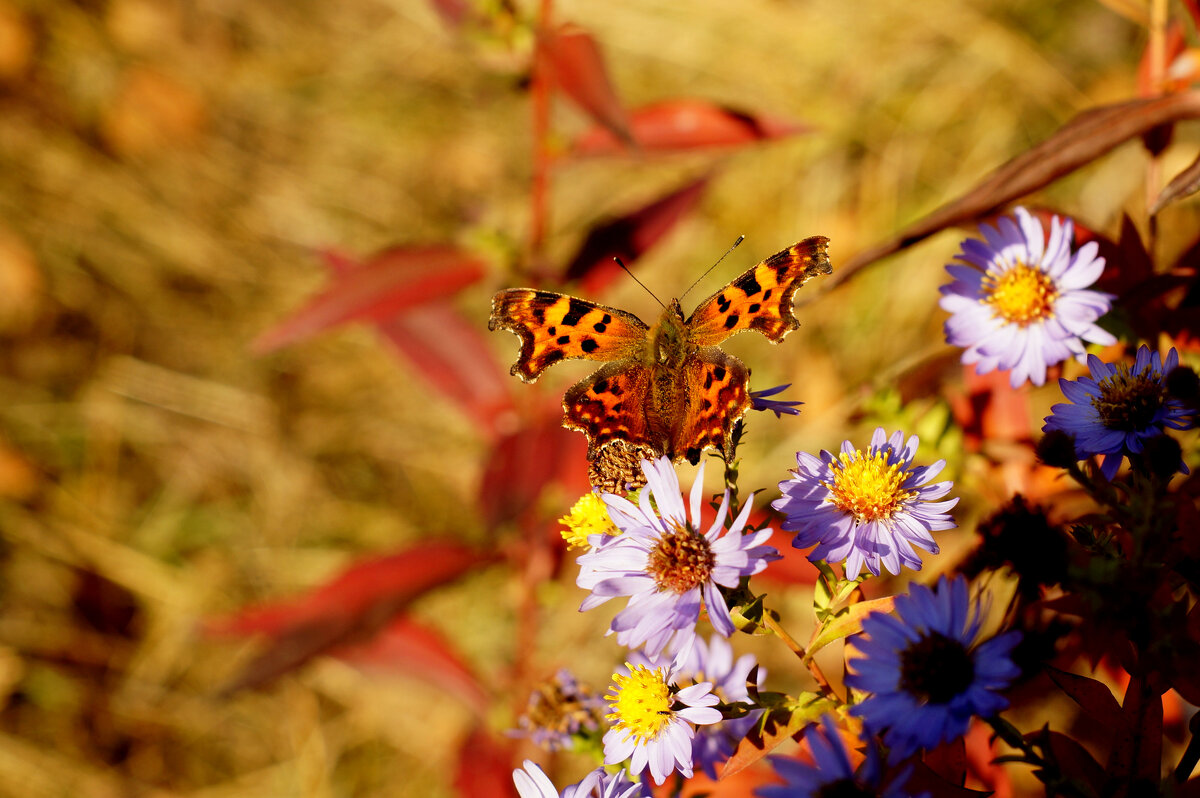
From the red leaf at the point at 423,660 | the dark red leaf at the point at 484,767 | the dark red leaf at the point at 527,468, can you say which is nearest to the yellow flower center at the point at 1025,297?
the dark red leaf at the point at 527,468

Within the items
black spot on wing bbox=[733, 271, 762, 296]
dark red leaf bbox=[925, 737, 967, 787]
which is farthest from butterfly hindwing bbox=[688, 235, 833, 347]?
dark red leaf bbox=[925, 737, 967, 787]

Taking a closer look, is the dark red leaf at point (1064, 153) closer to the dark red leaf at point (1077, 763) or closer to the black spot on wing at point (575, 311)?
the black spot on wing at point (575, 311)

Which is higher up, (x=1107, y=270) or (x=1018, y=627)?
(x=1107, y=270)

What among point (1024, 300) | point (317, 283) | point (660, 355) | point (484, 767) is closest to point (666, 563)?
point (660, 355)

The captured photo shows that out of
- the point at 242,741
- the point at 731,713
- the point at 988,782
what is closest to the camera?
the point at 731,713

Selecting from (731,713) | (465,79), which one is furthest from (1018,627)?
(465,79)

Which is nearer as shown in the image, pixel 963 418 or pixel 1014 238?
pixel 1014 238

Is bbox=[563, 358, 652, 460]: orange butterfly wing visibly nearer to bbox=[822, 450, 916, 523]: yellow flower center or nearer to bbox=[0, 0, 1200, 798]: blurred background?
bbox=[822, 450, 916, 523]: yellow flower center

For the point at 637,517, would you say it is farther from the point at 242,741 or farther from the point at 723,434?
the point at 242,741
